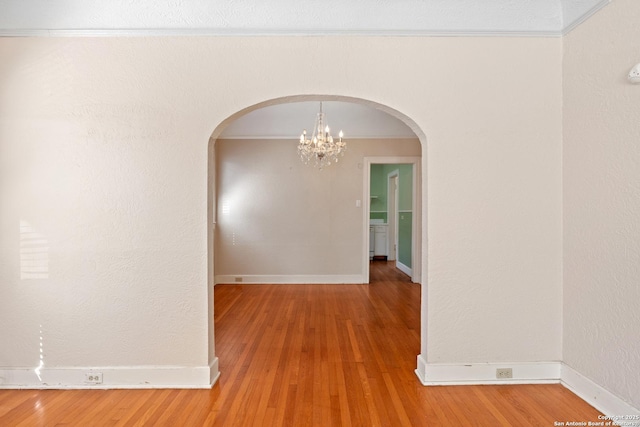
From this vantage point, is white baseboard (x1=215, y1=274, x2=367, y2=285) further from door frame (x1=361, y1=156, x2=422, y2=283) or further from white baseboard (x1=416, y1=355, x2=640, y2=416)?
white baseboard (x1=416, y1=355, x2=640, y2=416)

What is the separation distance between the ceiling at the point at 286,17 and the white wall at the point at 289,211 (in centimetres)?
346

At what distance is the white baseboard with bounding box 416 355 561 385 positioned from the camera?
2574mm

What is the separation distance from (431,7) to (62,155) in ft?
9.59

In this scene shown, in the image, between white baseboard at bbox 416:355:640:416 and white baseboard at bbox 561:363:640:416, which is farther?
white baseboard at bbox 416:355:640:416

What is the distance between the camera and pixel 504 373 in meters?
2.58

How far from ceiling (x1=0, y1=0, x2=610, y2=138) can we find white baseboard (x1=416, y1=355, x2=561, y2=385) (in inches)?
96.6

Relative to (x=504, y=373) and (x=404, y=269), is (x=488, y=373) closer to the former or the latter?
(x=504, y=373)

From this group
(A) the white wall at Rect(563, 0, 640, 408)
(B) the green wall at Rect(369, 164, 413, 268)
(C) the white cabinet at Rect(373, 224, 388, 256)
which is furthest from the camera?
(C) the white cabinet at Rect(373, 224, 388, 256)

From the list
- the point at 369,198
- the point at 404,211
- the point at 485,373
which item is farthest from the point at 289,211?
the point at 485,373

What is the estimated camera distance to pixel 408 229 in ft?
23.4

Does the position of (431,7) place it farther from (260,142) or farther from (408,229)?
(408,229)

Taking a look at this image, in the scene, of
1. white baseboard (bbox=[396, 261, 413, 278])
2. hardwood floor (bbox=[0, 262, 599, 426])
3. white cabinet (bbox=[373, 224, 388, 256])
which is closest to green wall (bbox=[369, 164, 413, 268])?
white baseboard (bbox=[396, 261, 413, 278])

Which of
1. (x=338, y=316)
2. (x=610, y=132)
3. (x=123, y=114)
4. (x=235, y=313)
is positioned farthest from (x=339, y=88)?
(x=235, y=313)

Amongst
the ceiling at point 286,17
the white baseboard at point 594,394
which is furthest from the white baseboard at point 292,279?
the ceiling at point 286,17
